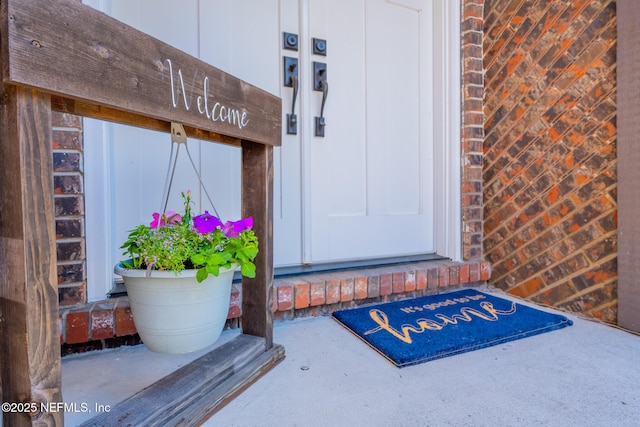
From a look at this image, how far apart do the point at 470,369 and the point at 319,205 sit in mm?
1004

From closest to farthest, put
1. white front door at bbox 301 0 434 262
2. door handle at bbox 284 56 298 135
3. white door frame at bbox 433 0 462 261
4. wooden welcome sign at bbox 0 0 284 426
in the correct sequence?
wooden welcome sign at bbox 0 0 284 426, door handle at bbox 284 56 298 135, white front door at bbox 301 0 434 262, white door frame at bbox 433 0 462 261

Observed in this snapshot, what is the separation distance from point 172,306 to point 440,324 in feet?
3.44

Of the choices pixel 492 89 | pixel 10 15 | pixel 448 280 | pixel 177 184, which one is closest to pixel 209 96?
pixel 10 15

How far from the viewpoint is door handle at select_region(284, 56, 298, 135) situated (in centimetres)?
173

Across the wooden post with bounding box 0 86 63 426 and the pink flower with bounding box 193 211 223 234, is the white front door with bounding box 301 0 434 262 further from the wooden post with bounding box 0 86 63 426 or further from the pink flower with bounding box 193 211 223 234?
the wooden post with bounding box 0 86 63 426

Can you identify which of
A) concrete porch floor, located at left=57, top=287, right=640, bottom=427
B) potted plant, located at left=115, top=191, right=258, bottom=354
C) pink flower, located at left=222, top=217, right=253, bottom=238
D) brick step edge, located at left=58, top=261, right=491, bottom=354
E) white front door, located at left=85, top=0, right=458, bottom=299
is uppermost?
white front door, located at left=85, top=0, right=458, bottom=299

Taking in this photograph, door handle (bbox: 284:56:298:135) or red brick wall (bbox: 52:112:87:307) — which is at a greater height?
door handle (bbox: 284:56:298:135)

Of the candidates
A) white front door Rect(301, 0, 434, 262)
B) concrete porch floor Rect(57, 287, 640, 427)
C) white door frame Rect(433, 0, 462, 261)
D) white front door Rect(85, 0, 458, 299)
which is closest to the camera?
concrete porch floor Rect(57, 287, 640, 427)

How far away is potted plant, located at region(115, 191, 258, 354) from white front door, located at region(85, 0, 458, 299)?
433 millimetres

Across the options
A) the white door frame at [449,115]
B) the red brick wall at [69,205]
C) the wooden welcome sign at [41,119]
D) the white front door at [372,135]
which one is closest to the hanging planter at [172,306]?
the wooden welcome sign at [41,119]

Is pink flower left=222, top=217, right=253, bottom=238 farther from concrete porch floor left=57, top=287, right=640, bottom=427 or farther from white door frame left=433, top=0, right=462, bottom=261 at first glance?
white door frame left=433, top=0, right=462, bottom=261

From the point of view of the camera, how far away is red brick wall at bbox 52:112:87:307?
1.24 meters

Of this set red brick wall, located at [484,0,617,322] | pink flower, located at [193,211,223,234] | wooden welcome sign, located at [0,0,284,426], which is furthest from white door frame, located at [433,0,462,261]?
wooden welcome sign, located at [0,0,284,426]

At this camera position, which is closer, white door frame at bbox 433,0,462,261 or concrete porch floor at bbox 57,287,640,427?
concrete porch floor at bbox 57,287,640,427
